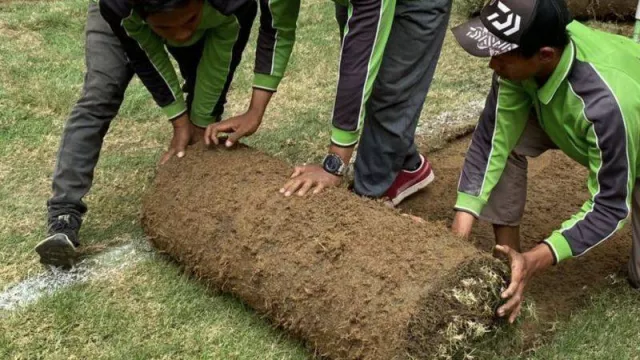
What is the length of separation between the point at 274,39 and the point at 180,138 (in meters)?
0.63

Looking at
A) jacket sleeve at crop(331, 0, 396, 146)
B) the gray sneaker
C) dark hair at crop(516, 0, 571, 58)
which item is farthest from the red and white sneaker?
the gray sneaker

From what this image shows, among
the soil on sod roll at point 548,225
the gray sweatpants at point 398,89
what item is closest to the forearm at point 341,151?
the gray sweatpants at point 398,89

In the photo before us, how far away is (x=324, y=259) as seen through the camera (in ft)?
9.34

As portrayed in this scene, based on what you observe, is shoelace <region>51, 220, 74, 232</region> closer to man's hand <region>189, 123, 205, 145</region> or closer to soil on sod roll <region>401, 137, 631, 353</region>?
man's hand <region>189, 123, 205, 145</region>

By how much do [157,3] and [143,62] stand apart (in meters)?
0.63

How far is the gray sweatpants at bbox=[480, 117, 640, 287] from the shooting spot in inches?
134

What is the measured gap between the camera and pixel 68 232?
3490 mm

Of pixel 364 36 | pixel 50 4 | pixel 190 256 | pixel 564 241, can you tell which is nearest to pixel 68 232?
pixel 190 256

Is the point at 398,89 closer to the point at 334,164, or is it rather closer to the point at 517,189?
the point at 334,164

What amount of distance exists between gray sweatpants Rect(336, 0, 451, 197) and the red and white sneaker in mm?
147

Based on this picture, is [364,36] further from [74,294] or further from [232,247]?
[74,294]

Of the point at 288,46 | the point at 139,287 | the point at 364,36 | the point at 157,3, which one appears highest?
the point at 157,3

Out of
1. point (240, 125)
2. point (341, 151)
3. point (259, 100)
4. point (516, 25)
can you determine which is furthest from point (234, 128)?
point (516, 25)

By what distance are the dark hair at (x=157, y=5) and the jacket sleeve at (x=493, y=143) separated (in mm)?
1311
